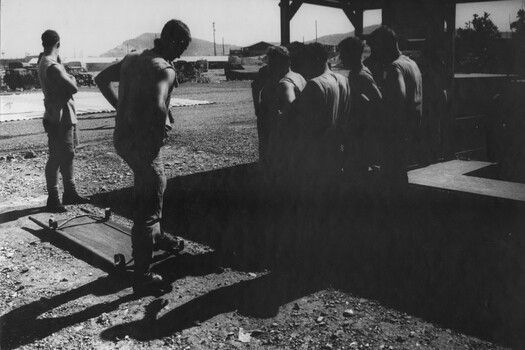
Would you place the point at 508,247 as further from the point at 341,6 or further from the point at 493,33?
the point at 493,33

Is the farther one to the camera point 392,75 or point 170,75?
point 392,75

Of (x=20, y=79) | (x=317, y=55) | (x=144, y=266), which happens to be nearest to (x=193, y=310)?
(x=144, y=266)

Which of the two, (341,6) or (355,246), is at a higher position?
(341,6)

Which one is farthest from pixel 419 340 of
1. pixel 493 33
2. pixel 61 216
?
pixel 493 33

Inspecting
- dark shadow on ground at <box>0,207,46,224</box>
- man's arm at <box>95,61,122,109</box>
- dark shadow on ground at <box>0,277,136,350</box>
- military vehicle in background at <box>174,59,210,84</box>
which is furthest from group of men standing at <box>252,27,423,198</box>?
military vehicle in background at <box>174,59,210,84</box>

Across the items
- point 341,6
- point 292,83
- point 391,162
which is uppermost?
point 341,6

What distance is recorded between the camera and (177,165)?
915 cm

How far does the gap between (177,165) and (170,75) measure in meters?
5.47

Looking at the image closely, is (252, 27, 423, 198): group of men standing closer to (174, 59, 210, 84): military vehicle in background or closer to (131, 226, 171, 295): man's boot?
(131, 226, 171, 295): man's boot

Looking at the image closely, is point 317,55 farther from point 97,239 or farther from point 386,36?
point 97,239

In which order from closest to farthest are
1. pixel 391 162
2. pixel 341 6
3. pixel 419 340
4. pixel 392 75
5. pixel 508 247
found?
pixel 419 340
pixel 508 247
pixel 392 75
pixel 391 162
pixel 341 6

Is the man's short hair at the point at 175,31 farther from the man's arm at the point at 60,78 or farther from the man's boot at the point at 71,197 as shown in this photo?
the man's boot at the point at 71,197

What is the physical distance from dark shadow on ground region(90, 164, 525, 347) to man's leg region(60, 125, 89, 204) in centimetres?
133

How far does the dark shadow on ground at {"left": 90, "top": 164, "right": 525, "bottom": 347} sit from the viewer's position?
12.3 feet
